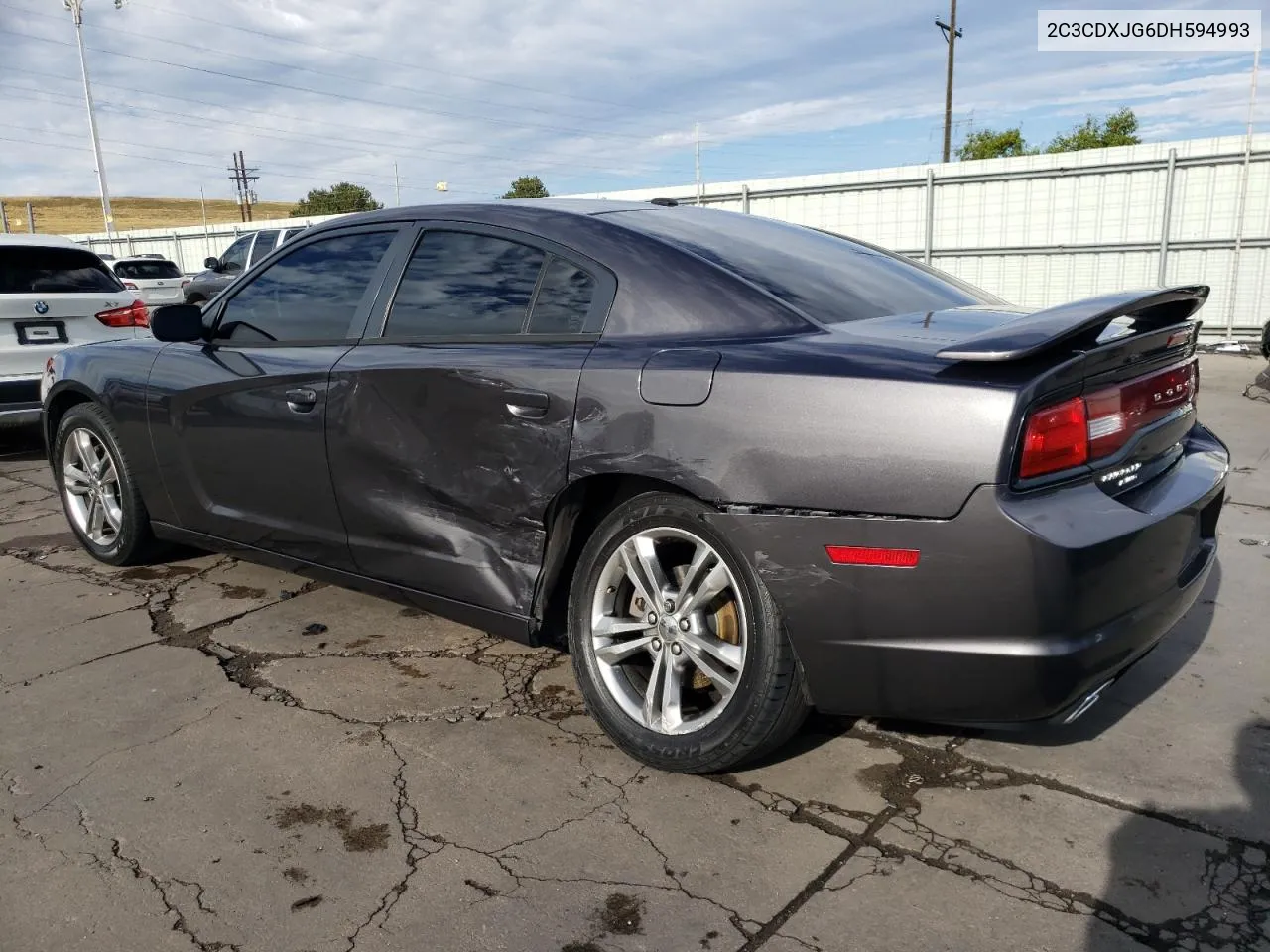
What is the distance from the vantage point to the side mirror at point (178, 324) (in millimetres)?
3959

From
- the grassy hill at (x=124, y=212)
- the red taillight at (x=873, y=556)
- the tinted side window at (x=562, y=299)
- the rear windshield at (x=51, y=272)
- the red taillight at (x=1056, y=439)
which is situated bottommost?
the red taillight at (x=873, y=556)

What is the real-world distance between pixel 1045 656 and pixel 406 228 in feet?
8.02

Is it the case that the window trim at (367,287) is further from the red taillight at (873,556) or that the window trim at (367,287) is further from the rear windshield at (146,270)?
the rear windshield at (146,270)

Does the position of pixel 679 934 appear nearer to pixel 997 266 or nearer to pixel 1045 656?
pixel 1045 656

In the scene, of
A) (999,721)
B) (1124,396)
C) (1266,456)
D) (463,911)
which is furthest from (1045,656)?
(1266,456)

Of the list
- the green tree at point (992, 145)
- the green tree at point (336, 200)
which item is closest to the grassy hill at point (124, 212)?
the green tree at point (336, 200)

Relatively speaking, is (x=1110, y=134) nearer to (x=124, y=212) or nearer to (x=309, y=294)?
(x=309, y=294)

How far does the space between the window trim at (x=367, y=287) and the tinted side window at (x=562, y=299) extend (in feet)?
2.30

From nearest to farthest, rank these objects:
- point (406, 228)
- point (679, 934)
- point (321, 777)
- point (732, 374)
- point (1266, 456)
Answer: point (679, 934) < point (732, 374) < point (321, 777) < point (406, 228) < point (1266, 456)

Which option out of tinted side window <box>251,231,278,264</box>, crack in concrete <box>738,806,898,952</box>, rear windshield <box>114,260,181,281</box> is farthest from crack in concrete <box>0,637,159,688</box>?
tinted side window <box>251,231,278,264</box>

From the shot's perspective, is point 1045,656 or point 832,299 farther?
point 832,299

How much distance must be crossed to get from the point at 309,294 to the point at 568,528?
1561mm

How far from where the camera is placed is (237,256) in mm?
18734

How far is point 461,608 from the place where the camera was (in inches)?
122
